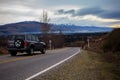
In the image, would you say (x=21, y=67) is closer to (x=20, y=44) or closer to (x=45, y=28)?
(x=20, y=44)

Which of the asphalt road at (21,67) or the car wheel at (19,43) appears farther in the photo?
the car wheel at (19,43)

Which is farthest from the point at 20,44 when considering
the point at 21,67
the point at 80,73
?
the point at 80,73

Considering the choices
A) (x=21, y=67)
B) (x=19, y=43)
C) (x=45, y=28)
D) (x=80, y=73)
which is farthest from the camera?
(x=45, y=28)

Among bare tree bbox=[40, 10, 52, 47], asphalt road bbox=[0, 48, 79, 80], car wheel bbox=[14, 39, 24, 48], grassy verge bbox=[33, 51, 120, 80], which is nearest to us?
grassy verge bbox=[33, 51, 120, 80]

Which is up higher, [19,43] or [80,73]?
[19,43]

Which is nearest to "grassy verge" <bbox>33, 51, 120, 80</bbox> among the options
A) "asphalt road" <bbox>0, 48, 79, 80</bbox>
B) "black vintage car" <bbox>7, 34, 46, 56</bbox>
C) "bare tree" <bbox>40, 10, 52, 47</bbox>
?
"asphalt road" <bbox>0, 48, 79, 80</bbox>

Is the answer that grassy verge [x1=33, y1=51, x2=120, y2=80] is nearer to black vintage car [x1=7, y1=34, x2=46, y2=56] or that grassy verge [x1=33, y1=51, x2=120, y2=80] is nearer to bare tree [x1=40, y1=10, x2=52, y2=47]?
black vintage car [x1=7, y1=34, x2=46, y2=56]

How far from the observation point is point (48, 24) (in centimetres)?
6056

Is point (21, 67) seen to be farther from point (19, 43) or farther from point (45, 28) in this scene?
point (45, 28)

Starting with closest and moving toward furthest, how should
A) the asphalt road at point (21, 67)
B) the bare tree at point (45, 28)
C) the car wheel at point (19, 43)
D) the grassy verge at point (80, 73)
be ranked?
the grassy verge at point (80, 73) < the asphalt road at point (21, 67) < the car wheel at point (19, 43) < the bare tree at point (45, 28)

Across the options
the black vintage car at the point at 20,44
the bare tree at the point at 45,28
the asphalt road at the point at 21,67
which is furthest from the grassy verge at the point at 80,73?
the bare tree at the point at 45,28

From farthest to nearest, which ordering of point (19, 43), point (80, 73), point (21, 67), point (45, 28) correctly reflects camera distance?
point (45, 28) < point (19, 43) < point (21, 67) < point (80, 73)

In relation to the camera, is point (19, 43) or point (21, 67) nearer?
point (21, 67)

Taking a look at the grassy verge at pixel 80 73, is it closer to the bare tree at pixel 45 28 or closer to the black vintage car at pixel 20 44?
the black vintage car at pixel 20 44
